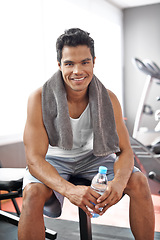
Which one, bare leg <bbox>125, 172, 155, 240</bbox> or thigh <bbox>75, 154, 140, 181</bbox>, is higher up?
thigh <bbox>75, 154, 140, 181</bbox>

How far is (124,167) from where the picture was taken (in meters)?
1.42

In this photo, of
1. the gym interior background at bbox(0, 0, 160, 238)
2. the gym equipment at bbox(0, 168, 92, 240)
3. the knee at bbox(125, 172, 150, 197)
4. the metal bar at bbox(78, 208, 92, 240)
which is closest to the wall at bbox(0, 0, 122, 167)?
the gym interior background at bbox(0, 0, 160, 238)

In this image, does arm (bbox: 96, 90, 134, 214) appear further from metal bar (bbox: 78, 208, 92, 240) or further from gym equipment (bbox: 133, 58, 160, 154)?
gym equipment (bbox: 133, 58, 160, 154)

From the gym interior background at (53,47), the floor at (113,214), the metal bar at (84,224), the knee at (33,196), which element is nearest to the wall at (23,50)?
the gym interior background at (53,47)

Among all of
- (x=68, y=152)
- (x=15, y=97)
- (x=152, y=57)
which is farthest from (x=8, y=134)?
(x=152, y=57)

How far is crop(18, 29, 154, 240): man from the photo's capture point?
4.16 ft

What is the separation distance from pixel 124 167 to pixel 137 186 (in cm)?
10

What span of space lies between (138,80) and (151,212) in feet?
11.8

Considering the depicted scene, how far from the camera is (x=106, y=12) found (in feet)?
14.2

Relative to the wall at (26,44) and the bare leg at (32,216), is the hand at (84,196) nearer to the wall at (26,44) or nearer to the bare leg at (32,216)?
the bare leg at (32,216)

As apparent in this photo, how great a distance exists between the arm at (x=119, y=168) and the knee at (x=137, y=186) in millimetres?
34

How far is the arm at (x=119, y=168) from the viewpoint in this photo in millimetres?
1284

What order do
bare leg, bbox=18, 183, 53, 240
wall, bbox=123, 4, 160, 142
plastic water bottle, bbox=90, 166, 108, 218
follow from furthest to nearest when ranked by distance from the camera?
wall, bbox=123, 4, 160, 142 → plastic water bottle, bbox=90, 166, 108, 218 → bare leg, bbox=18, 183, 53, 240

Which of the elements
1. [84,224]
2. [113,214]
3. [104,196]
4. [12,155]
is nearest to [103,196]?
[104,196]
